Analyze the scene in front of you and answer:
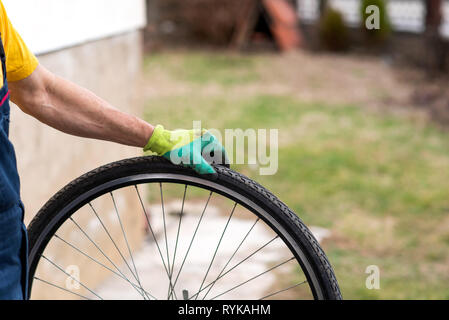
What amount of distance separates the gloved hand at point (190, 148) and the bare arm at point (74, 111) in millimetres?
58

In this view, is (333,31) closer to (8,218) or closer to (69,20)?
(69,20)

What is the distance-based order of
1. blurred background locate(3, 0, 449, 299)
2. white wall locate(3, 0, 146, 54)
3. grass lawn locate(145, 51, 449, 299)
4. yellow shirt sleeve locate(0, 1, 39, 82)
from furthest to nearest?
grass lawn locate(145, 51, 449, 299) < blurred background locate(3, 0, 449, 299) < white wall locate(3, 0, 146, 54) < yellow shirt sleeve locate(0, 1, 39, 82)

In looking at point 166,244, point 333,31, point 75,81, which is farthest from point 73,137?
point 333,31

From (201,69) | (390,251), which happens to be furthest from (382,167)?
(201,69)

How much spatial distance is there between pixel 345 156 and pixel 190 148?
5177 mm

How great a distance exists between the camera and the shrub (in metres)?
13.9

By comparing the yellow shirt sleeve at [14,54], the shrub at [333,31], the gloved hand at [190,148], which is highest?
the shrub at [333,31]

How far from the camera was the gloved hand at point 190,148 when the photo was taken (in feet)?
5.93

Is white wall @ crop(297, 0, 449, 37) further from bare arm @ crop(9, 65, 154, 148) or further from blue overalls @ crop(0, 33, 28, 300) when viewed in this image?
blue overalls @ crop(0, 33, 28, 300)

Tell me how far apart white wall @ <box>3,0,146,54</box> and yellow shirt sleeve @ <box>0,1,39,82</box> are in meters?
→ 1.01

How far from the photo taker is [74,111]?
193 centimetres

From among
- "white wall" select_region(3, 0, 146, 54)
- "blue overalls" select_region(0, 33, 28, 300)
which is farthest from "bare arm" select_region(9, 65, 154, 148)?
"white wall" select_region(3, 0, 146, 54)

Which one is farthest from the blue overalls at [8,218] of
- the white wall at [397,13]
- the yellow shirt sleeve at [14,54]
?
the white wall at [397,13]

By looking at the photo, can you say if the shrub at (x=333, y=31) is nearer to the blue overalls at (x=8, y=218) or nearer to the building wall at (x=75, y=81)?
the building wall at (x=75, y=81)
